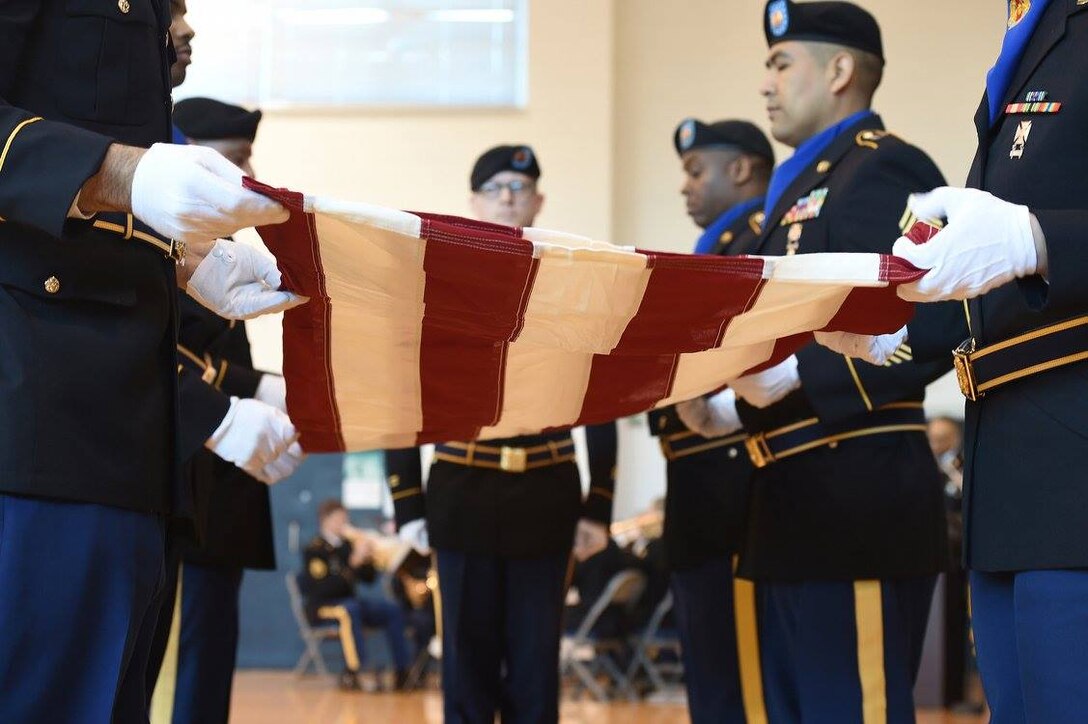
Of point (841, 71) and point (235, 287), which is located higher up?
point (841, 71)

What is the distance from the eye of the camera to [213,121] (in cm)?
382

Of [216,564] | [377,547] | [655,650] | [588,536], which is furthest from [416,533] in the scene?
[377,547]

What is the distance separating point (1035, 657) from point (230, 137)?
274 cm

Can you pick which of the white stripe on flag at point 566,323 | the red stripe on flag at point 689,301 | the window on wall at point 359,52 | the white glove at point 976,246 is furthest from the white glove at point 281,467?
the window on wall at point 359,52

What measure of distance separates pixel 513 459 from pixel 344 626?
5.71 meters

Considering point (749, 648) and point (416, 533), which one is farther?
point (416, 533)

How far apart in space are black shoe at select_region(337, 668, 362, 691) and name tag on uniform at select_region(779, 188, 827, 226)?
6.67 metres

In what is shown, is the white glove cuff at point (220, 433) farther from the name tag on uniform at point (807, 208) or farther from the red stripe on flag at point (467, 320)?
the name tag on uniform at point (807, 208)

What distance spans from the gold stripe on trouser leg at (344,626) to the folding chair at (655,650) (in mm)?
1912

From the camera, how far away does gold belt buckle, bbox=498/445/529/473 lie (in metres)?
3.89

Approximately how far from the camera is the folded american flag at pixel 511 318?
1.94 meters

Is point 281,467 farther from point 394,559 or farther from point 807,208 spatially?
point 394,559

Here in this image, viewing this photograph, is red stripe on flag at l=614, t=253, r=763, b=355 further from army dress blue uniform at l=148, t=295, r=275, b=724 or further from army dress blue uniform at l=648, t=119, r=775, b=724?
army dress blue uniform at l=648, t=119, r=775, b=724

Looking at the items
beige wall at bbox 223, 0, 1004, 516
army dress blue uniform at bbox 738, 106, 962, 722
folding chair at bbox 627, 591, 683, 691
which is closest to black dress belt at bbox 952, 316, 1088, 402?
army dress blue uniform at bbox 738, 106, 962, 722
